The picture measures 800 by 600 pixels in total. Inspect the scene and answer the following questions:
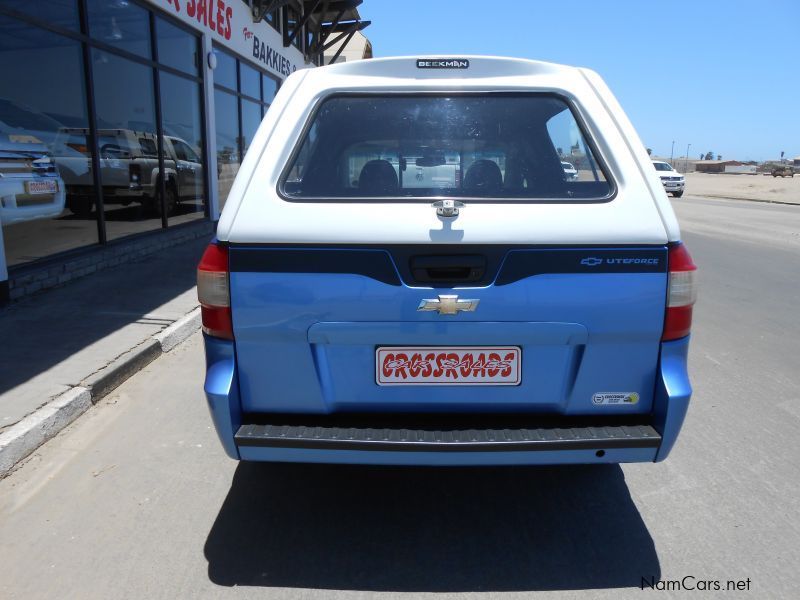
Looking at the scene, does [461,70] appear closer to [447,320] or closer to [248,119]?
[447,320]

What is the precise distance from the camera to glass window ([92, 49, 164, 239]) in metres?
8.49

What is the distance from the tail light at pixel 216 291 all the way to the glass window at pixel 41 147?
531 cm

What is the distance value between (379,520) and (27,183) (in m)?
6.25

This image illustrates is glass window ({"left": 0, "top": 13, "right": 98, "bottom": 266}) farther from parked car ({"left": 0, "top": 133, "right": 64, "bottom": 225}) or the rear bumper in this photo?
the rear bumper

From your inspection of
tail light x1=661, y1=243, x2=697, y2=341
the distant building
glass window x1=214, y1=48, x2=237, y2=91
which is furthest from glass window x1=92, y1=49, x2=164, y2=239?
the distant building

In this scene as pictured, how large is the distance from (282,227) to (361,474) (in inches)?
59.7

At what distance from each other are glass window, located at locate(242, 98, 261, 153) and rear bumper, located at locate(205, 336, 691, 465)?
43.2ft

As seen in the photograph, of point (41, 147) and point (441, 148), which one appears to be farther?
point (41, 147)

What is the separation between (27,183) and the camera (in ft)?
23.0

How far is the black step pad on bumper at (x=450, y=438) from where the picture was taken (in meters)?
2.31

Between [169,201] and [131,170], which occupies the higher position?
[131,170]

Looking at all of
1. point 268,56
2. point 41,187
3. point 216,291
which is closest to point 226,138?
point 268,56

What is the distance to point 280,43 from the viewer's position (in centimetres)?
1752

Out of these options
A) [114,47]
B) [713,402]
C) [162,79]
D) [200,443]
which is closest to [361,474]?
[200,443]
